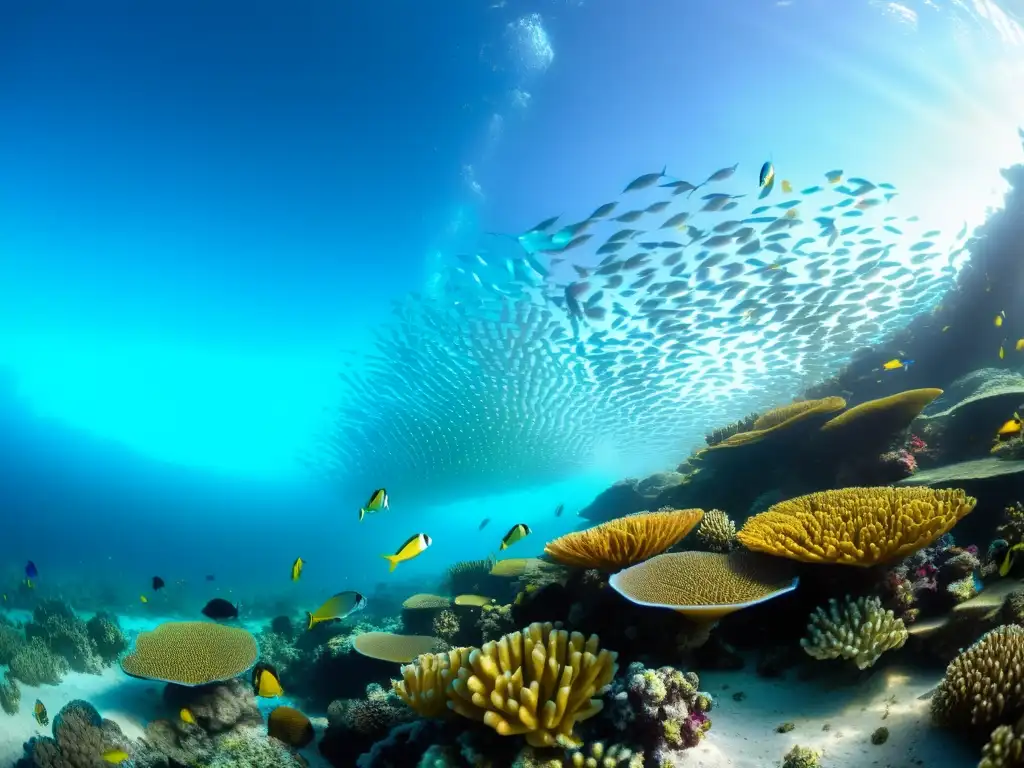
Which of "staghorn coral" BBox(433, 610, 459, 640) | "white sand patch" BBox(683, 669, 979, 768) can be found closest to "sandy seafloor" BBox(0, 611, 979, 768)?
"white sand patch" BBox(683, 669, 979, 768)

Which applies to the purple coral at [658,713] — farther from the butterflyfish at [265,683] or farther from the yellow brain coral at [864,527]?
the butterflyfish at [265,683]

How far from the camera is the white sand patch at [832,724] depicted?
8.02 feet

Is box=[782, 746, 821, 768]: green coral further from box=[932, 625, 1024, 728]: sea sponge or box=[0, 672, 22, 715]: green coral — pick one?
box=[0, 672, 22, 715]: green coral

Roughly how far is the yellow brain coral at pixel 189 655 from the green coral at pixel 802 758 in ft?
21.7

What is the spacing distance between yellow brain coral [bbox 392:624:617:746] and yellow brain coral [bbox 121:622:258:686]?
4556 mm

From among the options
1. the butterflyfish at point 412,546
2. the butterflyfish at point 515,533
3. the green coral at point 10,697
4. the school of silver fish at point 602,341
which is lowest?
the green coral at point 10,697

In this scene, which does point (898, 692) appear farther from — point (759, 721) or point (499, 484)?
point (499, 484)

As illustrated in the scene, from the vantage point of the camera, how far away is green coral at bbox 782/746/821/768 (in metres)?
2.42

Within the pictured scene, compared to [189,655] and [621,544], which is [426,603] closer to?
[189,655]

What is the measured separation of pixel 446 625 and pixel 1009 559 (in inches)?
265

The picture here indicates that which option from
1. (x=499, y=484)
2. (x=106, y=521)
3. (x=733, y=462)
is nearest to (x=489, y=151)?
(x=733, y=462)

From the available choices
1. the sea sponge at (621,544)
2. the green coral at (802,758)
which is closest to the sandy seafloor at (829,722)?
the green coral at (802,758)

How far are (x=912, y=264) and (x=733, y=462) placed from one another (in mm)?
10533

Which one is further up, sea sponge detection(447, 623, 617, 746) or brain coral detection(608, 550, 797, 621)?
brain coral detection(608, 550, 797, 621)
